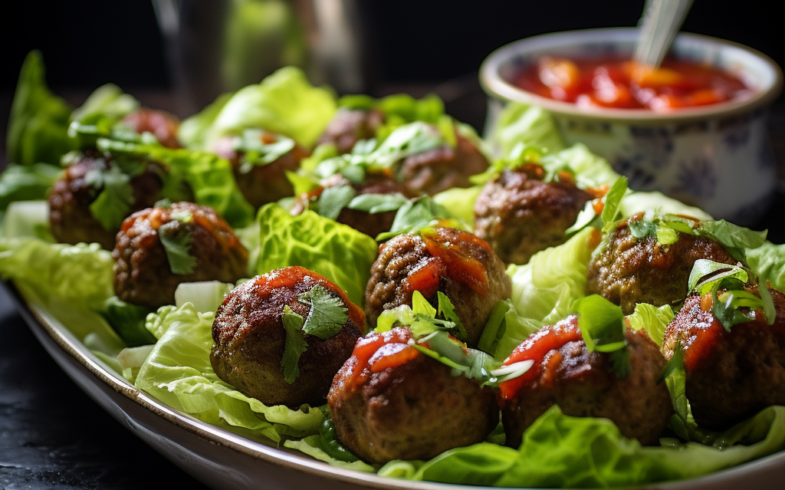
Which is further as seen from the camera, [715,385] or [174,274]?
[174,274]

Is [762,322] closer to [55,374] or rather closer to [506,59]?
[55,374]

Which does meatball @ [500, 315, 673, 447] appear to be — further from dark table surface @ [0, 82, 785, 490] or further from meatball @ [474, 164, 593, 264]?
dark table surface @ [0, 82, 785, 490]

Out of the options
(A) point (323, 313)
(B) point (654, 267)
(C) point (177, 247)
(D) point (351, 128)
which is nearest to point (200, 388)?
(A) point (323, 313)

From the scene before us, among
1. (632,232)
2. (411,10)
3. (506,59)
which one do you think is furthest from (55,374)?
(411,10)

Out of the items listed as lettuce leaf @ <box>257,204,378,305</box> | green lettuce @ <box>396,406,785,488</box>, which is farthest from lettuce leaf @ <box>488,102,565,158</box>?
green lettuce @ <box>396,406,785,488</box>

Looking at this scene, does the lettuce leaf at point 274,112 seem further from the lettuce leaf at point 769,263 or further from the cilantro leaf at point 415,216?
the lettuce leaf at point 769,263

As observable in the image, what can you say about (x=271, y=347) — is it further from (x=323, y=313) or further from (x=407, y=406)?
(x=407, y=406)
